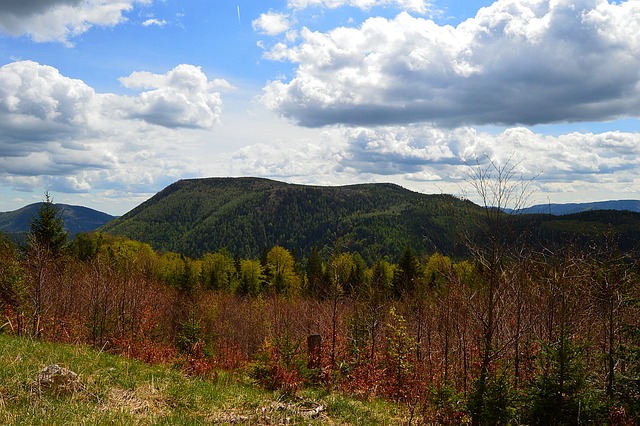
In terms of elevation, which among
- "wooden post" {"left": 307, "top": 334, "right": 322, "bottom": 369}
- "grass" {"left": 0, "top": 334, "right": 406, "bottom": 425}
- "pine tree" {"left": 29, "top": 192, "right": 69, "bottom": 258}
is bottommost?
"wooden post" {"left": 307, "top": 334, "right": 322, "bottom": 369}

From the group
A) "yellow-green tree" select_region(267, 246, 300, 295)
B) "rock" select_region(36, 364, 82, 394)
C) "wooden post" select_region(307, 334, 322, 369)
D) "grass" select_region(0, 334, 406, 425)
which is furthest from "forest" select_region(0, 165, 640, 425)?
"yellow-green tree" select_region(267, 246, 300, 295)

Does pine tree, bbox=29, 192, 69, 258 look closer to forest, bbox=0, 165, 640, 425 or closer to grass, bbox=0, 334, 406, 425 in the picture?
forest, bbox=0, 165, 640, 425

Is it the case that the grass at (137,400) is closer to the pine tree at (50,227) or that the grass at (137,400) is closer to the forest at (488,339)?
the forest at (488,339)

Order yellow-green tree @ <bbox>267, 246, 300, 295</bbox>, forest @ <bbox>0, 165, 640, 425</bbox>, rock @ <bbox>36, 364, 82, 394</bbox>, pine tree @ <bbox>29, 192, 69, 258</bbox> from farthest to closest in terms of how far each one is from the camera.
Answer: yellow-green tree @ <bbox>267, 246, 300, 295</bbox> → pine tree @ <bbox>29, 192, 69, 258</bbox> → forest @ <bbox>0, 165, 640, 425</bbox> → rock @ <bbox>36, 364, 82, 394</bbox>

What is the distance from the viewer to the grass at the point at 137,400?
18.7ft

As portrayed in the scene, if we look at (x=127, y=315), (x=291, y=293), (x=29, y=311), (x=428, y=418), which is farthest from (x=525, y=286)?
(x=291, y=293)

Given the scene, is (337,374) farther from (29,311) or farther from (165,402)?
(29,311)

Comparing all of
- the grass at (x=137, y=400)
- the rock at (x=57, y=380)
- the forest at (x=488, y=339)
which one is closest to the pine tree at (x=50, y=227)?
the forest at (x=488, y=339)

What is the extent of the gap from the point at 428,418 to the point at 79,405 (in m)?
6.84

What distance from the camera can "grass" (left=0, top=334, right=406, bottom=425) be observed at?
5695 millimetres

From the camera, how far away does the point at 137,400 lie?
23.3 feet

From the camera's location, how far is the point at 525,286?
11867 mm

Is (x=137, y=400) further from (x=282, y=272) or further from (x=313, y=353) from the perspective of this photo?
(x=282, y=272)

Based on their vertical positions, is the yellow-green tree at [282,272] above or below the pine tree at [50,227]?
below
